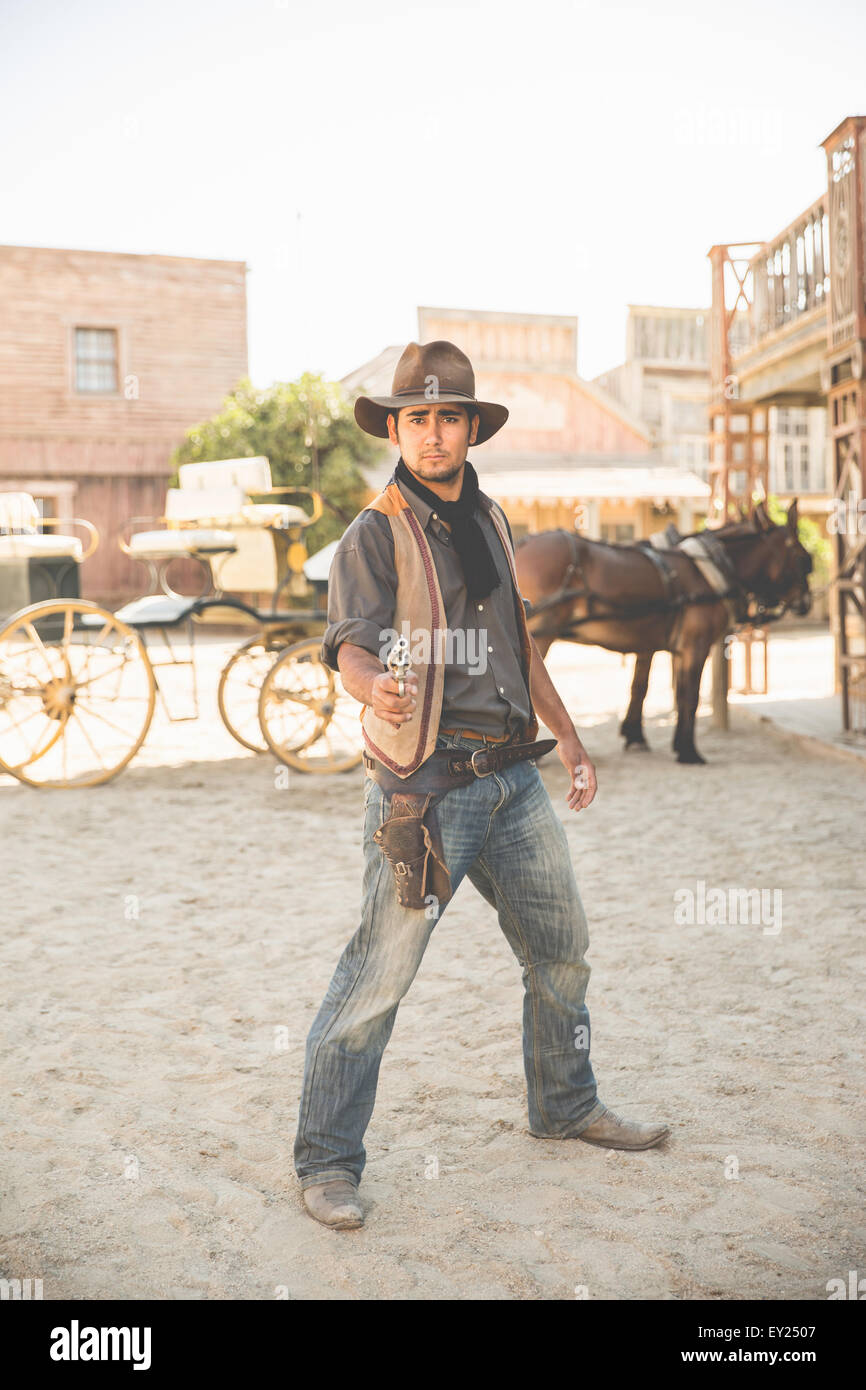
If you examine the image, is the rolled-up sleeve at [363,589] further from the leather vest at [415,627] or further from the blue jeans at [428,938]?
the blue jeans at [428,938]

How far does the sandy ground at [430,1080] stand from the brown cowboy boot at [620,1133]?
40mm

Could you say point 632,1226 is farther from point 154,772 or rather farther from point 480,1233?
point 154,772

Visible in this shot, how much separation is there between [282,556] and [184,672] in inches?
317

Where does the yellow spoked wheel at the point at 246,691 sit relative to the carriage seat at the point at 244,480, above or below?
below

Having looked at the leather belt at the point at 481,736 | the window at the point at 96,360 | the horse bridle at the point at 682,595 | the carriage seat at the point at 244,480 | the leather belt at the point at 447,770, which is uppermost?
the window at the point at 96,360

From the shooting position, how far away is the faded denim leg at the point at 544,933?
2.95 m

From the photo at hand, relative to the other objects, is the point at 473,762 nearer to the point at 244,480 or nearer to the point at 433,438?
the point at 433,438

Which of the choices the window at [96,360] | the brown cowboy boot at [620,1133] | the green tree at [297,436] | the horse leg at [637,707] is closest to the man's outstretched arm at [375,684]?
the brown cowboy boot at [620,1133]

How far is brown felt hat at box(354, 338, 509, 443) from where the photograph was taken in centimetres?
287

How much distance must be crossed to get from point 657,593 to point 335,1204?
22.2 feet

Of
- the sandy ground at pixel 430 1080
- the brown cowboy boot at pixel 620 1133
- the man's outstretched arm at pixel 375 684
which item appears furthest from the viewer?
the brown cowboy boot at pixel 620 1133

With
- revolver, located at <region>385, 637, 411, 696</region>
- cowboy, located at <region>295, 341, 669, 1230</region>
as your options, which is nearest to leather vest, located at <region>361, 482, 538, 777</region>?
cowboy, located at <region>295, 341, 669, 1230</region>

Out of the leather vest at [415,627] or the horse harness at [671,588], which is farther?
the horse harness at [671,588]

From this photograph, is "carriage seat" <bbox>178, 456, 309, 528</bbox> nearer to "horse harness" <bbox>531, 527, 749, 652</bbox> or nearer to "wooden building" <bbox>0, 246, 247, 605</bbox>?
"horse harness" <bbox>531, 527, 749, 652</bbox>
